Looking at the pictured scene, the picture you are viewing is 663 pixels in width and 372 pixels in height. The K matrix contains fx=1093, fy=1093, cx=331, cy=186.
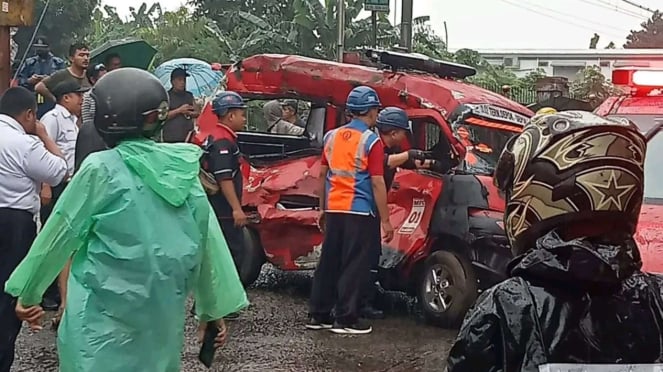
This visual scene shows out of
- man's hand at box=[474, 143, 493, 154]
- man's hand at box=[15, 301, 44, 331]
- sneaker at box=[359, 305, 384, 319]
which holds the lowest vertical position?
sneaker at box=[359, 305, 384, 319]

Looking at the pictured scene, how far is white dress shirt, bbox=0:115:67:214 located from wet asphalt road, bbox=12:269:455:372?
135cm

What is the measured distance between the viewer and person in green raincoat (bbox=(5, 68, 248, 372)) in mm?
4090

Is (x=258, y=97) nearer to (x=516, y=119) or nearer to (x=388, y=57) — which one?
(x=388, y=57)

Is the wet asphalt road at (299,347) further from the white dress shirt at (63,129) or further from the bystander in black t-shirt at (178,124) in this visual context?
the bystander in black t-shirt at (178,124)

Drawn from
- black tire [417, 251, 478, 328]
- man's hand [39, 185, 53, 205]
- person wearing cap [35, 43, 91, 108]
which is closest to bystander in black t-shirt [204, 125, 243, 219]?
man's hand [39, 185, 53, 205]

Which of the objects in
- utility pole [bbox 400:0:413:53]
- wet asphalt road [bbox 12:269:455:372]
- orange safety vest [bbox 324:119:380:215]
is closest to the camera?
wet asphalt road [bbox 12:269:455:372]

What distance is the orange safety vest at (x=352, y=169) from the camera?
8.30m

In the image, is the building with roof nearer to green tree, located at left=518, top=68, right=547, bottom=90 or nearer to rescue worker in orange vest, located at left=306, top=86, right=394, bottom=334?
green tree, located at left=518, top=68, right=547, bottom=90

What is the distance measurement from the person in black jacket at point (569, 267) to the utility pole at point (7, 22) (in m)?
5.29

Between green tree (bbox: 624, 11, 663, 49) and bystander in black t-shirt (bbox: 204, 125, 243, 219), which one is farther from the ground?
green tree (bbox: 624, 11, 663, 49)

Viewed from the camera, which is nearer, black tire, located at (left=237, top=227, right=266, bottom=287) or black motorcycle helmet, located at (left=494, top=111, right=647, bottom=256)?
black motorcycle helmet, located at (left=494, top=111, right=647, bottom=256)

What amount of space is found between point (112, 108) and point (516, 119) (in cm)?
533

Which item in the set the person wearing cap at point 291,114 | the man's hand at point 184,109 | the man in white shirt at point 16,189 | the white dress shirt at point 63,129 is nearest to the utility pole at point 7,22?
the man in white shirt at point 16,189

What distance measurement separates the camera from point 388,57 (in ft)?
30.7
